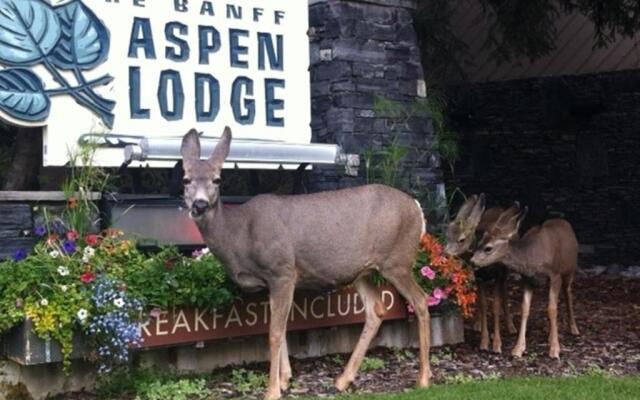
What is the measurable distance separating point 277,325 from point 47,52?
280cm

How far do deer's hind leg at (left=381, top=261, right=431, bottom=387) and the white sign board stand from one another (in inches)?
88.1

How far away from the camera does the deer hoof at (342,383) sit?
23.8ft

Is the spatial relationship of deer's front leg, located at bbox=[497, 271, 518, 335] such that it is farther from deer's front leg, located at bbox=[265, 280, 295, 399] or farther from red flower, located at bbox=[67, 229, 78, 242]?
red flower, located at bbox=[67, 229, 78, 242]

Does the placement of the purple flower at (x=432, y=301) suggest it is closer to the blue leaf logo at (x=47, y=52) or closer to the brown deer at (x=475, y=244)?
the brown deer at (x=475, y=244)

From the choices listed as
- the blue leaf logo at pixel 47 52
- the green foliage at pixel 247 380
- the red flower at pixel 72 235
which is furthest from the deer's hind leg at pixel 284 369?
the blue leaf logo at pixel 47 52

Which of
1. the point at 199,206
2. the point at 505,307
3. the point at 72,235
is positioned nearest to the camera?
the point at 199,206

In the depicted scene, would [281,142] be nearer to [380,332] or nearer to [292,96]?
[292,96]

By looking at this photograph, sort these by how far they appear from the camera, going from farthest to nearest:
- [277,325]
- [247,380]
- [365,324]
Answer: [365,324], [247,380], [277,325]

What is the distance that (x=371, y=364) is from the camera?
816 centimetres

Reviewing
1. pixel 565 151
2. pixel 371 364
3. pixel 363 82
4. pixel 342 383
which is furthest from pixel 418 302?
pixel 565 151

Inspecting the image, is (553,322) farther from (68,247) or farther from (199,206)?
(68,247)

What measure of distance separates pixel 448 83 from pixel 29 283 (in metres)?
11.0

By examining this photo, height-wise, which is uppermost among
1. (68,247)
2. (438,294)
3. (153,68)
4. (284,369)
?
(153,68)

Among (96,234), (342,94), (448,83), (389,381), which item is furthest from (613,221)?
(96,234)
